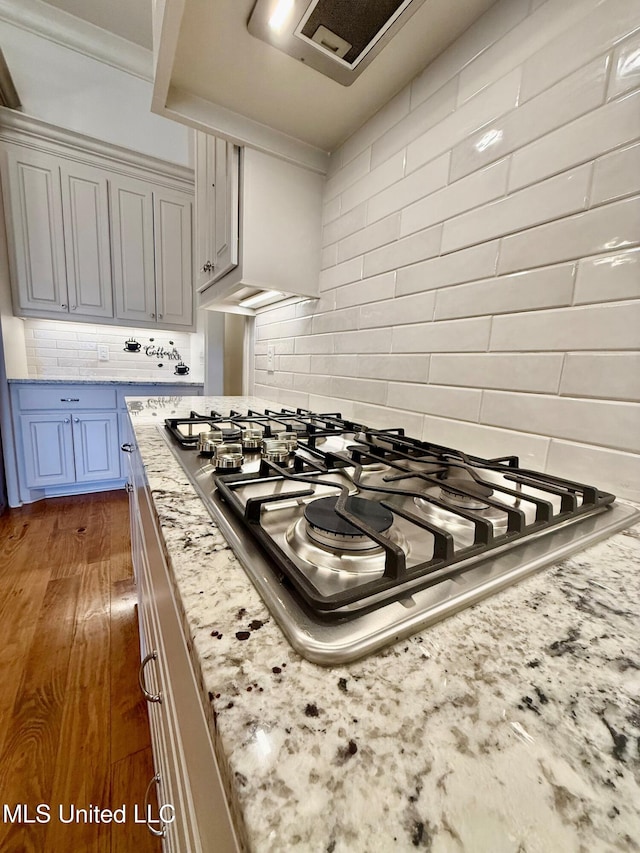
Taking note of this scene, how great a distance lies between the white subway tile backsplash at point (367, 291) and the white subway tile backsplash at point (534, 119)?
284 mm

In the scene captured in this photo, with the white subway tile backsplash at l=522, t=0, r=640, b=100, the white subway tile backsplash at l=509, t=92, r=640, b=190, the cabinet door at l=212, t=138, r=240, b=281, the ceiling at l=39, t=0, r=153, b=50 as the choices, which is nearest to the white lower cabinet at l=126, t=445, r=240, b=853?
the white subway tile backsplash at l=509, t=92, r=640, b=190

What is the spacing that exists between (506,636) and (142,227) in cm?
311

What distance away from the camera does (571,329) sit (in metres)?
0.61

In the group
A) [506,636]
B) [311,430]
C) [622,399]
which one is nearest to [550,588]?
[506,636]

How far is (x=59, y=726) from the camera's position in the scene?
930 mm

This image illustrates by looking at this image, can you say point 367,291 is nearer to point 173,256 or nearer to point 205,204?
point 205,204

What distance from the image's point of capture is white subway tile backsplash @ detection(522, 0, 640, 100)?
538 mm

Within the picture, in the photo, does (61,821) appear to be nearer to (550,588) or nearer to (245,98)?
(550,588)

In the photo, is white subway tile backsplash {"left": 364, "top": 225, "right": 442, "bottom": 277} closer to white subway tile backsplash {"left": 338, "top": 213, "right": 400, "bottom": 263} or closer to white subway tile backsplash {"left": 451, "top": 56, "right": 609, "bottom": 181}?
white subway tile backsplash {"left": 338, "top": 213, "right": 400, "bottom": 263}

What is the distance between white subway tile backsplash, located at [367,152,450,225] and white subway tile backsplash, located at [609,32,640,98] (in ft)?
1.06

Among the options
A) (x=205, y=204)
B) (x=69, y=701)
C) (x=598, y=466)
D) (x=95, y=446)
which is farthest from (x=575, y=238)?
(x=95, y=446)

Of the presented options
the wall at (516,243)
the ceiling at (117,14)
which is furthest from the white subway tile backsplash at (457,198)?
the ceiling at (117,14)

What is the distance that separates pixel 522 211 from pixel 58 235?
278cm

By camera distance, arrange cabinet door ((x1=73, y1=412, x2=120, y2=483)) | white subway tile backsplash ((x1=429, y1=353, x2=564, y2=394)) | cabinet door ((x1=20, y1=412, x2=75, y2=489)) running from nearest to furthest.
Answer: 1. white subway tile backsplash ((x1=429, y1=353, x2=564, y2=394))
2. cabinet door ((x1=20, y1=412, x2=75, y2=489))
3. cabinet door ((x1=73, y1=412, x2=120, y2=483))
